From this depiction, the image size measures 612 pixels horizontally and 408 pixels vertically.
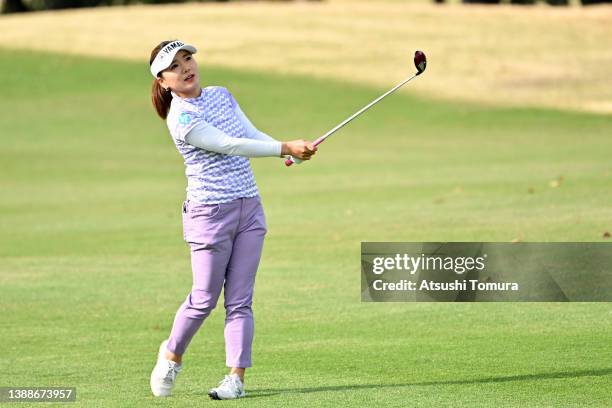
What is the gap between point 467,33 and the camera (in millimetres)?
50125

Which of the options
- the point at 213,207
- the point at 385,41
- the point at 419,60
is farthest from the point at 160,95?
the point at 385,41

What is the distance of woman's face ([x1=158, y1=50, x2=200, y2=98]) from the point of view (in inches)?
307

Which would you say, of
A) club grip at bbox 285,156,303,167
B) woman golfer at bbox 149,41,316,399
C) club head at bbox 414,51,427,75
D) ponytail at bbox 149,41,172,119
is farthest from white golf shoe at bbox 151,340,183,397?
club head at bbox 414,51,427,75

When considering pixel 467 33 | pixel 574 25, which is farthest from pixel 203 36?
pixel 574 25

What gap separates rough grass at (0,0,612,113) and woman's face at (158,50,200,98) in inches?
1244

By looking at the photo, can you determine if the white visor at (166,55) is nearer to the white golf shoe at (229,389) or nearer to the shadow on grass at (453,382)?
the white golf shoe at (229,389)

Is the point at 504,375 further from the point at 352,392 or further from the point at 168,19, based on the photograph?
the point at 168,19

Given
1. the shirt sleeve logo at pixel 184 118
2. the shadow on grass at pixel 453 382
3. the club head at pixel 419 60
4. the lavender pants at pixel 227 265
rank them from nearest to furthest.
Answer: the shirt sleeve logo at pixel 184 118, the lavender pants at pixel 227 265, the shadow on grass at pixel 453 382, the club head at pixel 419 60

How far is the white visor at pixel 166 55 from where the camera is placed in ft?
25.5

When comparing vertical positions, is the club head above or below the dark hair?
above

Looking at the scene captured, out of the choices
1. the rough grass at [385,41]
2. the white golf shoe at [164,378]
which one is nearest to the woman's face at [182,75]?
the white golf shoe at [164,378]

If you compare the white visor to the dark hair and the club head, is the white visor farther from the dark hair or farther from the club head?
the club head

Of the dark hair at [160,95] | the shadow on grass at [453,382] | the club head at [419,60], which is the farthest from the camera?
the club head at [419,60]

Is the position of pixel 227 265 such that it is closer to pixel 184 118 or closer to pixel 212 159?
pixel 212 159
